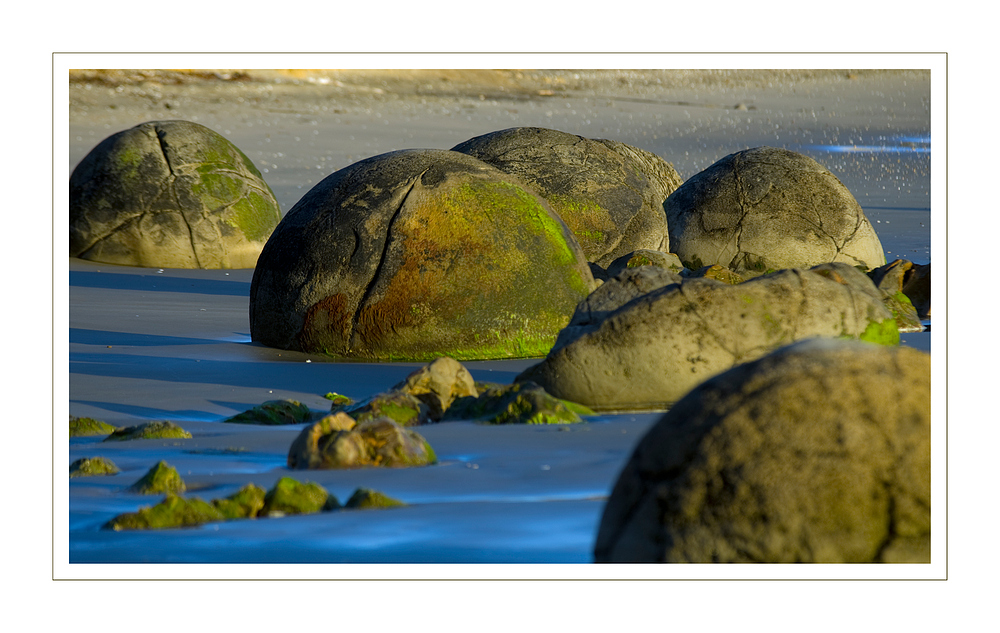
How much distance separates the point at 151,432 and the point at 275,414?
23.5 inches

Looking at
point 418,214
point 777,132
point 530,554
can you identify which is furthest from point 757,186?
point 777,132

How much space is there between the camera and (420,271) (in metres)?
7.04

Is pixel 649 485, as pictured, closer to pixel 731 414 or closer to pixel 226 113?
pixel 731 414

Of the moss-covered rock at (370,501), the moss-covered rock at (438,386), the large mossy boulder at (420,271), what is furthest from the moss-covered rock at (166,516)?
the large mossy boulder at (420,271)

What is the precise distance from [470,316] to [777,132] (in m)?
24.6

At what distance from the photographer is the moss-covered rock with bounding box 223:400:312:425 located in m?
5.26

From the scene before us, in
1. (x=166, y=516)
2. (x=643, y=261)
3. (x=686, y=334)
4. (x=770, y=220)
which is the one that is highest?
(x=770, y=220)

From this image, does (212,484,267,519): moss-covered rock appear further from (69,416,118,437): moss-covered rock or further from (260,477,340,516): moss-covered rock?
(69,416,118,437): moss-covered rock

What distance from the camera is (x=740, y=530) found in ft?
8.67

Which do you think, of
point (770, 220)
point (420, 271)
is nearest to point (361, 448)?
point (420, 271)

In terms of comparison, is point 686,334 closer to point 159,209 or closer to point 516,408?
point 516,408

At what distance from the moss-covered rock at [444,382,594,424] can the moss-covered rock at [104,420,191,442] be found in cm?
119

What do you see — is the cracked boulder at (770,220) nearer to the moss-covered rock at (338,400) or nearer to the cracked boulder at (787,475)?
the moss-covered rock at (338,400)

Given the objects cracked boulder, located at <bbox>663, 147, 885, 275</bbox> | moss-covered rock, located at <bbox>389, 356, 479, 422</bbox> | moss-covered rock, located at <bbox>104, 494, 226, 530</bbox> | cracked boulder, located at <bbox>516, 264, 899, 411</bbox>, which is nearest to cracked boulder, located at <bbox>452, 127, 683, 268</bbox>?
cracked boulder, located at <bbox>663, 147, 885, 275</bbox>
